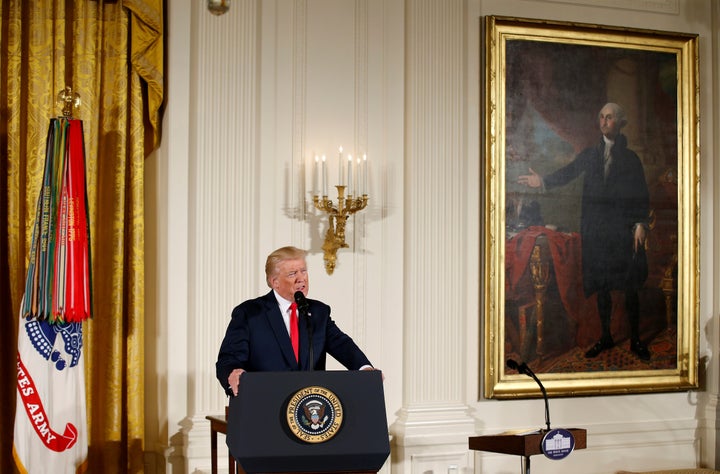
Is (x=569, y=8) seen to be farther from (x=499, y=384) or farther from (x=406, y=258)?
(x=499, y=384)

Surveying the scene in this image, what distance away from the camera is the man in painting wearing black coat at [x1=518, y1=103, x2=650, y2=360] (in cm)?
749

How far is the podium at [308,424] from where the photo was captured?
3959 millimetres

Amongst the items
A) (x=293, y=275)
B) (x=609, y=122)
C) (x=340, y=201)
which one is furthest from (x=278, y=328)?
(x=609, y=122)

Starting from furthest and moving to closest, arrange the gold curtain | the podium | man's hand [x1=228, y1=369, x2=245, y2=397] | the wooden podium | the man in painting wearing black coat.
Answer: the man in painting wearing black coat → the gold curtain → the wooden podium → man's hand [x1=228, y1=369, x2=245, y2=397] → the podium

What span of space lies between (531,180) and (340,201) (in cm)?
168

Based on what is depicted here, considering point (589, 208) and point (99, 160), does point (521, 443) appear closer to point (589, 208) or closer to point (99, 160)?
point (589, 208)

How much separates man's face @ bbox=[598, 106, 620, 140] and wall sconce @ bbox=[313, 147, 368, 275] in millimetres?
Result: 2119

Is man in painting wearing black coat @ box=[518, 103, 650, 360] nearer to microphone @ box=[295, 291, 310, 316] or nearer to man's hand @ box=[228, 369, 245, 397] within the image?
microphone @ box=[295, 291, 310, 316]

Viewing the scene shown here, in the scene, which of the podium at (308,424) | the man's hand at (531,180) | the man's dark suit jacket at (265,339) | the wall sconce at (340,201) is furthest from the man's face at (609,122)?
the podium at (308,424)

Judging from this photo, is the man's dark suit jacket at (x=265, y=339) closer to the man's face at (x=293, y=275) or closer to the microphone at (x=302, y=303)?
the man's face at (x=293, y=275)

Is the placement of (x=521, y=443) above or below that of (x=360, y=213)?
below

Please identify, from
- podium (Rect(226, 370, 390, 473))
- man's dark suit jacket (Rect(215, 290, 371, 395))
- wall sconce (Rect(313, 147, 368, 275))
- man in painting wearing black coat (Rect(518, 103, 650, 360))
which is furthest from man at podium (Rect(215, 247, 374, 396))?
man in painting wearing black coat (Rect(518, 103, 650, 360))

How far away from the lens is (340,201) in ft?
21.6

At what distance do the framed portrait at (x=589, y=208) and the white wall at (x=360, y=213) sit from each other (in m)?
0.18
